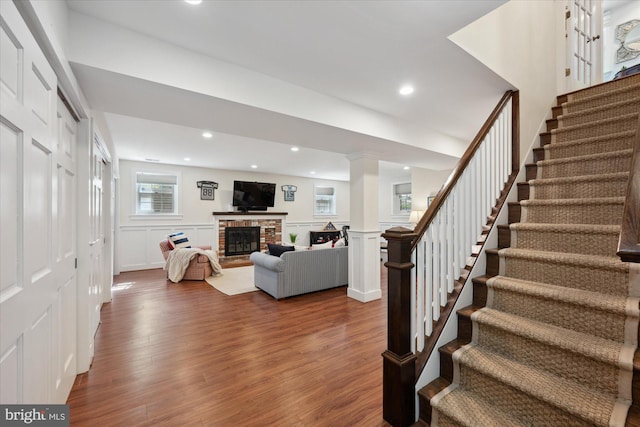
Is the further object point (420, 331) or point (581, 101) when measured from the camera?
point (581, 101)

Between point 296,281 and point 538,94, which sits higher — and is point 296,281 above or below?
below

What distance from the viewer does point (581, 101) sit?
8.77ft

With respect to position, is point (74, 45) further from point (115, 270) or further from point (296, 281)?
point (115, 270)

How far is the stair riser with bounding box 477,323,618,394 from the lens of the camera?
1198 millimetres

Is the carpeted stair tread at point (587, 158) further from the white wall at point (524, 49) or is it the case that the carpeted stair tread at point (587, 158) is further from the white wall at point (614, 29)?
the white wall at point (614, 29)

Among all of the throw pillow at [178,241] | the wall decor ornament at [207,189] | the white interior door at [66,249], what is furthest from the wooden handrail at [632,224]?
the wall decor ornament at [207,189]

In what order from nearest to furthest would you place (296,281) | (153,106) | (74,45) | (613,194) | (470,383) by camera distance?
(470,383) < (74,45) < (613,194) < (153,106) < (296,281)

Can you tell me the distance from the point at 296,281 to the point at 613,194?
3.42m

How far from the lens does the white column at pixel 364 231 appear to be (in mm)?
3896

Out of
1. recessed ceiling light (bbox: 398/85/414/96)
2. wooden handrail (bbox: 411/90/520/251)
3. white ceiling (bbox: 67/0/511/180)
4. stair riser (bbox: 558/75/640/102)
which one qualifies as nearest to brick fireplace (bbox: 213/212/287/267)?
white ceiling (bbox: 67/0/511/180)

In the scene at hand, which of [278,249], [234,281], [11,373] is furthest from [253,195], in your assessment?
[11,373]

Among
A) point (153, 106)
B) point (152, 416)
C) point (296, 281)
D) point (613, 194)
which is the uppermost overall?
point (153, 106)

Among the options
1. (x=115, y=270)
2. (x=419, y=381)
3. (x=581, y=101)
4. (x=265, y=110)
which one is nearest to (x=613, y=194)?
(x=581, y=101)

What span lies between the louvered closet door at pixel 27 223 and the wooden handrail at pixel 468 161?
176 cm
